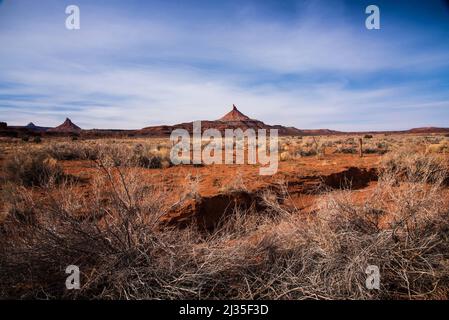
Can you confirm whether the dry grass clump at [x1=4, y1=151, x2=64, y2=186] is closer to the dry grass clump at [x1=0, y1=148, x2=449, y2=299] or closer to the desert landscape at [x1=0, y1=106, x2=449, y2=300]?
the desert landscape at [x1=0, y1=106, x2=449, y2=300]

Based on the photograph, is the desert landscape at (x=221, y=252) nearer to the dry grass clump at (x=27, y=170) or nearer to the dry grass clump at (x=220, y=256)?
the dry grass clump at (x=220, y=256)

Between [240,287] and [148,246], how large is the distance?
3.93 feet

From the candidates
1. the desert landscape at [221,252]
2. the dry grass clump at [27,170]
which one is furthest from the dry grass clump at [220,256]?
the dry grass clump at [27,170]

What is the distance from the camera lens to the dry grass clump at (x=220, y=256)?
11.2 feet

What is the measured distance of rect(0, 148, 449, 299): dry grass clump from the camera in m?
3.43

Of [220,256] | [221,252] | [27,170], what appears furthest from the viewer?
[27,170]

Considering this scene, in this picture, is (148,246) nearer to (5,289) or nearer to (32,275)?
(32,275)

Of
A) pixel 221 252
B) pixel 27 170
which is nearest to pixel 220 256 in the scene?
pixel 221 252

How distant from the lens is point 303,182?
409 inches

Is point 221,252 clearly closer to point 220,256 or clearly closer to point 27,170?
point 220,256

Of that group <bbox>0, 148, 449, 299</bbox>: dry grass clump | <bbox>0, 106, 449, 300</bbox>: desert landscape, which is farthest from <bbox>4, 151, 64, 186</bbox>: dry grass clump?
<bbox>0, 148, 449, 299</bbox>: dry grass clump

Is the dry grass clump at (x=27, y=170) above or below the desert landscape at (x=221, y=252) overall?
above

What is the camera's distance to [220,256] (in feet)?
12.1
